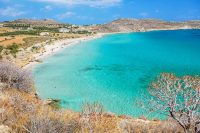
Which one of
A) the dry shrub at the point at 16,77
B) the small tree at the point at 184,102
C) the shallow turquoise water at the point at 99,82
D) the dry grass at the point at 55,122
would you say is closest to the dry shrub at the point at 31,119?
the dry grass at the point at 55,122

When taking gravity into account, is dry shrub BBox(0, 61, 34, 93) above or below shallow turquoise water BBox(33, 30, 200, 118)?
above

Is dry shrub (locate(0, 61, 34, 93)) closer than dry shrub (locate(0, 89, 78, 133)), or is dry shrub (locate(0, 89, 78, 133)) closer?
dry shrub (locate(0, 89, 78, 133))

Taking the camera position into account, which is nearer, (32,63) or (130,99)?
(130,99)

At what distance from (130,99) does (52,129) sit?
27.0 metres

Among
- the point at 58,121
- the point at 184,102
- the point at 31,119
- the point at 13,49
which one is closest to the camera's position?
the point at 31,119

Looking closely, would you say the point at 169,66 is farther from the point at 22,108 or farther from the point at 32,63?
the point at 22,108

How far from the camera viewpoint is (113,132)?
58.9 ft

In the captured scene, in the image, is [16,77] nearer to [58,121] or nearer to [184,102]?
[58,121]

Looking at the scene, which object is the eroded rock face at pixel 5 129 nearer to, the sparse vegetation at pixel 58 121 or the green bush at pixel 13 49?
the sparse vegetation at pixel 58 121

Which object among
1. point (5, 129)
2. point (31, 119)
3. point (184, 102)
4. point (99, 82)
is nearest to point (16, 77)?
point (5, 129)

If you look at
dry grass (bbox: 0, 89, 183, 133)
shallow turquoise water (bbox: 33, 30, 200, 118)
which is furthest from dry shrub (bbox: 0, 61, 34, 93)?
dry grass (bbox: 0, 89, 183, 133)

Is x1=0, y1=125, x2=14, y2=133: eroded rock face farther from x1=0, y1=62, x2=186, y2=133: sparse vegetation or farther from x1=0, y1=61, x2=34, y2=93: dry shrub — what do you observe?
x1=0, y1=61, x2=34, y2=93: dry shrub

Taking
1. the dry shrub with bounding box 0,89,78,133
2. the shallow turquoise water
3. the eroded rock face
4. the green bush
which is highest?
the dry shrub with bounding box 0,89,78,133

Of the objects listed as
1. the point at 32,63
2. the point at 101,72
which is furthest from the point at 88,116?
the point at 32,63
